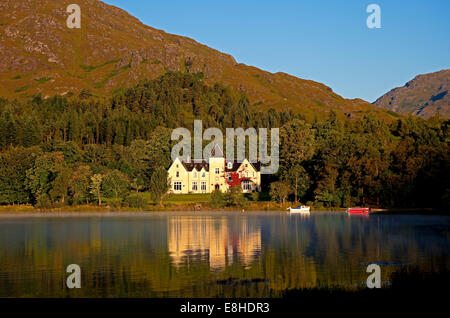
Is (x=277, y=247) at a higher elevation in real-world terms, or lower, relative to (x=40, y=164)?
lower

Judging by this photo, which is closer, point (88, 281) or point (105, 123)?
point (88, 281)

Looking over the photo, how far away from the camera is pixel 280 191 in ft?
330

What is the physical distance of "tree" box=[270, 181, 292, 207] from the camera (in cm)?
10075

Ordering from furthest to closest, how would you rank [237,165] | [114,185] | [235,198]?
[237,165]
[114,185]
[235,198]

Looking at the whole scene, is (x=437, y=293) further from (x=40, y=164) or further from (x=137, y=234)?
(x=40, y=164)

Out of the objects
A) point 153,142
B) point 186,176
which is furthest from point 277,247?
point 153,142

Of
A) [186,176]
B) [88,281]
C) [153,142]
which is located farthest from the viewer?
[153,142]

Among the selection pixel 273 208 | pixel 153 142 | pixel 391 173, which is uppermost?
pixel 153 142

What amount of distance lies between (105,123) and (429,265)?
15962cm

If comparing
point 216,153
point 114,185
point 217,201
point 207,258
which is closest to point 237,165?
point 216,153

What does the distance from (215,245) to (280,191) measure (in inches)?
2263

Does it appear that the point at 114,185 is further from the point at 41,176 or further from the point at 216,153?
the point at 216,153

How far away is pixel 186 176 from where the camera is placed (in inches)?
5025

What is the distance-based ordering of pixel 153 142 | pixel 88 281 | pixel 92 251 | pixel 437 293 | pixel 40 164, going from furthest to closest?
pixel 153 142
pixel 40 164
pixel 92 251
pixel 88 281
pixel 437 293
